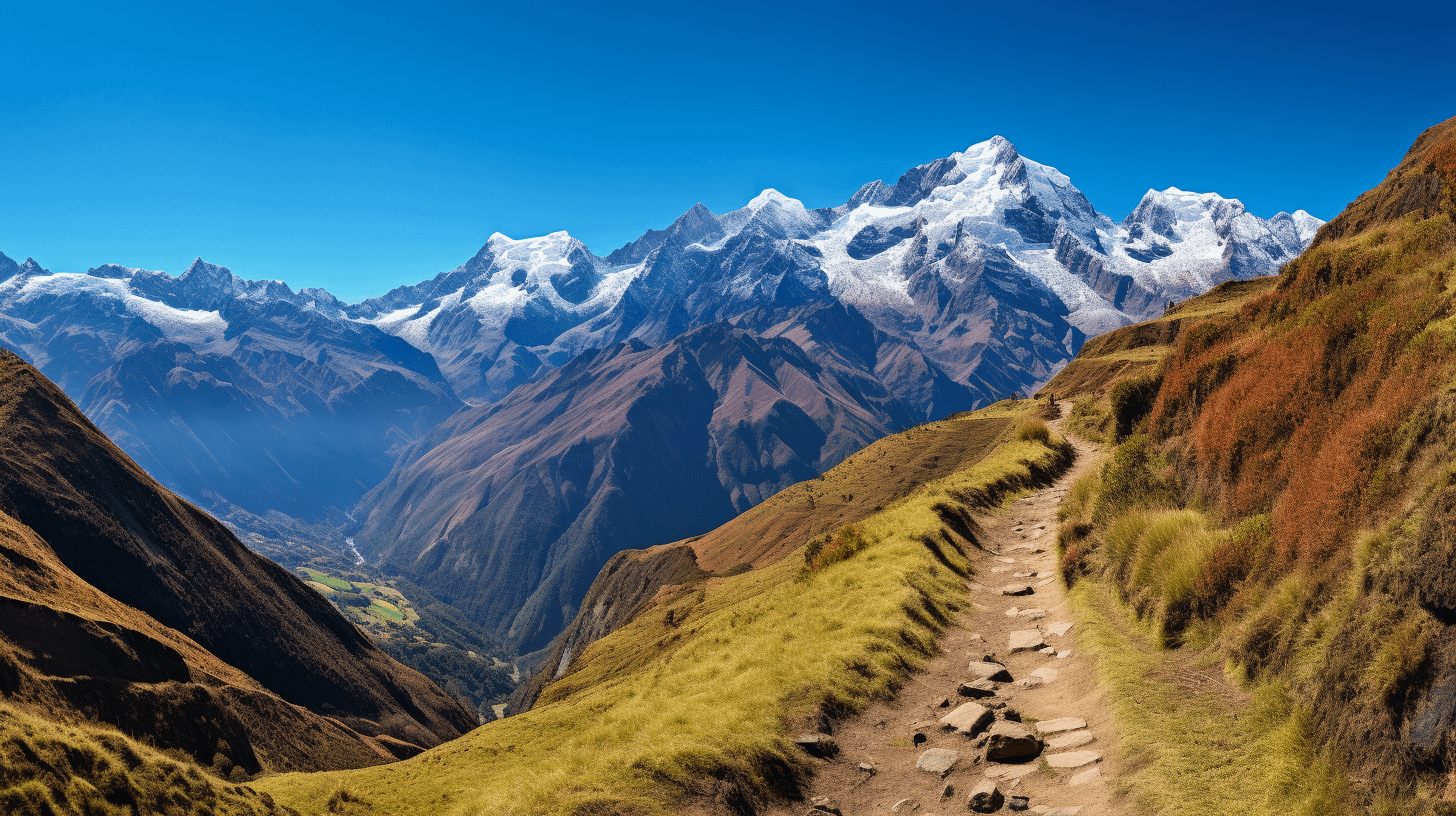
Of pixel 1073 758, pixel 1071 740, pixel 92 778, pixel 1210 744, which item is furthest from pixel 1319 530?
pixel 92 778

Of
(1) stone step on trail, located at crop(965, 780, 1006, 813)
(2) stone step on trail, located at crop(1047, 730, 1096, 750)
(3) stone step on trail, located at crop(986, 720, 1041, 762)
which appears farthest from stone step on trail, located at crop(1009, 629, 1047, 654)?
(1) stone step on trail, located at crop(965, 780, 1006, 813)

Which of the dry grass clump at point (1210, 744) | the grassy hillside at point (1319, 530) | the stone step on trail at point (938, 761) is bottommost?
the stone step on trail at point (938, 761)

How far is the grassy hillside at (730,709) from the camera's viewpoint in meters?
11.2

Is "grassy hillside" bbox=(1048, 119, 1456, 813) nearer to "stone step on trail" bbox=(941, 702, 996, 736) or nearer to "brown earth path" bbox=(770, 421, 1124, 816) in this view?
"brown earth path" bbox=(770, 421, 1124, 816)

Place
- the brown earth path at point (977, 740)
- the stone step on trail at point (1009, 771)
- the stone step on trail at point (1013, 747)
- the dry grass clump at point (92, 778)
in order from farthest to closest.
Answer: the stone step on trail at point (1013, 747) → the stone step on trail at point (1009, 771) → the brown earth path at point (977, 740) → the dry grass clump at point (92, 778)

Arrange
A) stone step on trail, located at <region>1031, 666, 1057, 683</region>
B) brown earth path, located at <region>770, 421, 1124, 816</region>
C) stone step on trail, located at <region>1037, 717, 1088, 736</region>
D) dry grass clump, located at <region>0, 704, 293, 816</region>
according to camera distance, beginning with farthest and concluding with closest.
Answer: stone step on trail, located at <region>1031, 666, 1057, 683</region>
stone step on trail, located at <region>1037, 717, 1088, 736</region>
brown earth path, located at <region>770, 421, 1124, 816</region>
dry grass clump, located at <region>0, 704, 293, 816</region>

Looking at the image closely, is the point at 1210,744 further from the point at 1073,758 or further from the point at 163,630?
the point at 163,630

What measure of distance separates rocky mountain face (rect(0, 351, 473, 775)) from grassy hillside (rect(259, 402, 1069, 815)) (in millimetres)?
16009

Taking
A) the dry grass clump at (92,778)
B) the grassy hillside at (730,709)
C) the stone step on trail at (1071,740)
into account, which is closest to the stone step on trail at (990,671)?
the grassy hillside at (730,709)

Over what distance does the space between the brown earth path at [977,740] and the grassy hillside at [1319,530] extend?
3.02 ft

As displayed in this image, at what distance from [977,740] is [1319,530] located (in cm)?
658

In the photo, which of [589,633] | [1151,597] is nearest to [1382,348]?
[1151,597]

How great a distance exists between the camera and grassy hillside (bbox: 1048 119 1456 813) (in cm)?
786

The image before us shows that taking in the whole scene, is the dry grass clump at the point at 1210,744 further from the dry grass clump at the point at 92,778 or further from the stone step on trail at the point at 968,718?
the dry grass clump at the point at 92,778
